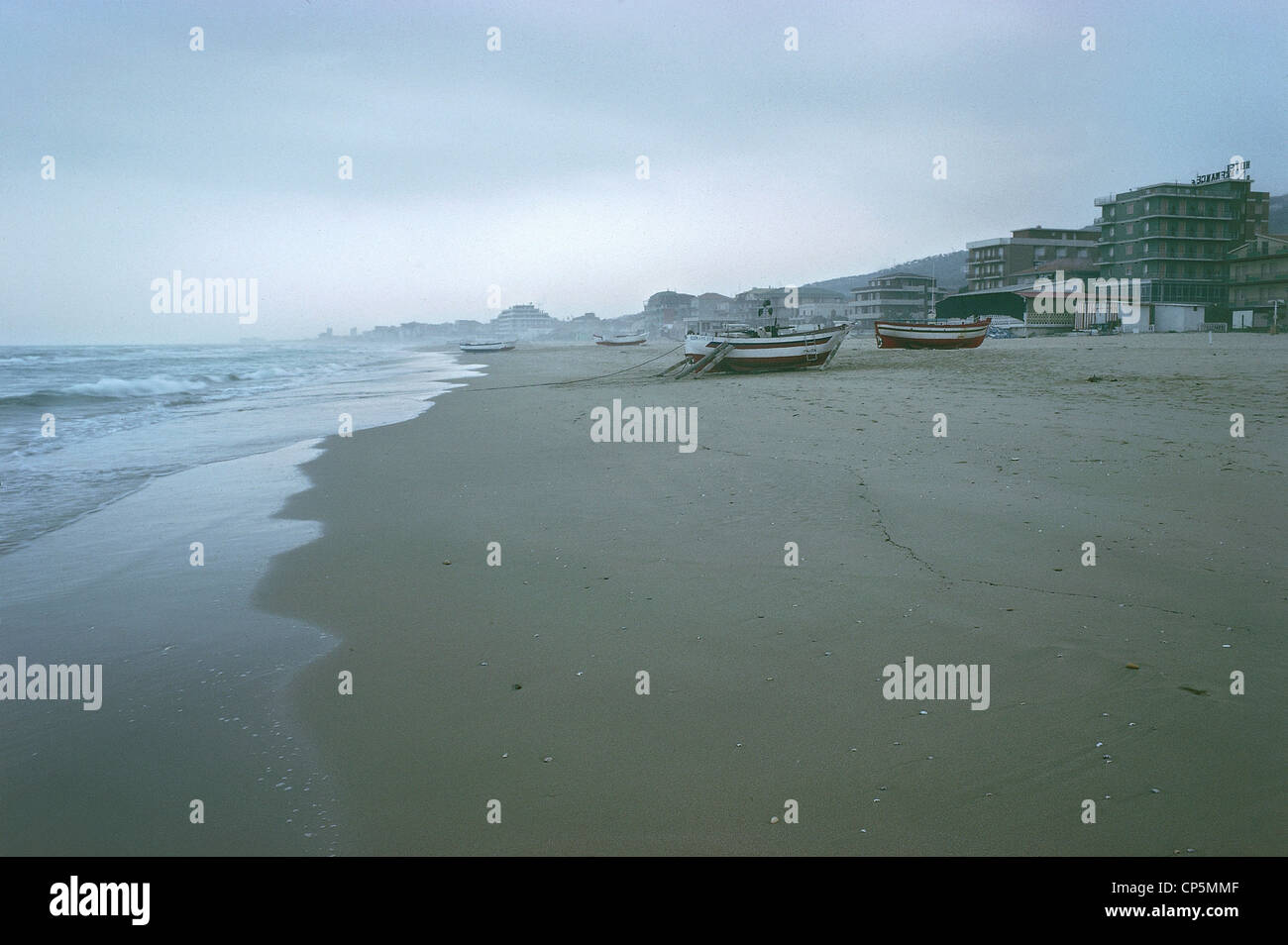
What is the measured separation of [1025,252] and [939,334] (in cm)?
6812

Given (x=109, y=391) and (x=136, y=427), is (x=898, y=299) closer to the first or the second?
(x=109, y=391)

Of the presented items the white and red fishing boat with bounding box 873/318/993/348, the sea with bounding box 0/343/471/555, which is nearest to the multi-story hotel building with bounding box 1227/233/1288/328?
the white and red fishing boat with bounding box 873/318/993/348

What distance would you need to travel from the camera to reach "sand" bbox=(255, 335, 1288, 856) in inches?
109

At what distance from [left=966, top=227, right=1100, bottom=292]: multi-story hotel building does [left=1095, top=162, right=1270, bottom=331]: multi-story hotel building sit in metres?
16.8

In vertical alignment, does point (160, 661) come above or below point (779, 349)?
below

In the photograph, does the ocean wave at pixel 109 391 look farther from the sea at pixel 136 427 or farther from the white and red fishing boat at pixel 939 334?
the white and red fishing boat at pixel 939 334

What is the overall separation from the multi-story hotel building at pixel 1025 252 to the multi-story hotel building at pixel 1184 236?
16.8 m

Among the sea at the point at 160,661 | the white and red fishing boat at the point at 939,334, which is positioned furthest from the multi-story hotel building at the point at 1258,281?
the sea at the point at 160,661

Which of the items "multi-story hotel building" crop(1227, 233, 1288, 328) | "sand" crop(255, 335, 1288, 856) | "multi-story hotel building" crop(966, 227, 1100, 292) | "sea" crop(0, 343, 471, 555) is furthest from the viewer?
"multi-story hotel building" crop(966, 227, 1100, 292)

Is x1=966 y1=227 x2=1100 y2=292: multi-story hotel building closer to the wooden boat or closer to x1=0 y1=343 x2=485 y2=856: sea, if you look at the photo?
the wooden boat

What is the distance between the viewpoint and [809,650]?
413 centimetres

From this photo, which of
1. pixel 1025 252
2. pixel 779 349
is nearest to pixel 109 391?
pixel 779 349
